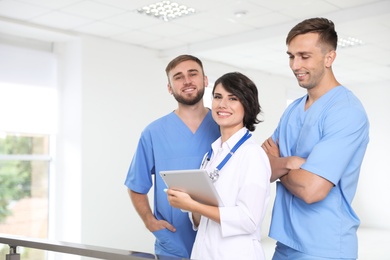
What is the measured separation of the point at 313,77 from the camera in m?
1.68

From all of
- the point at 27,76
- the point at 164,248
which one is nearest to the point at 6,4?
the point at 27,76

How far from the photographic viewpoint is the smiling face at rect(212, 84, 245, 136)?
5.67ft

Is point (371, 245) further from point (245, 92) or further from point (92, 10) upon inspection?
point (245, 92)

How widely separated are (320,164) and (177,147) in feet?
2.48

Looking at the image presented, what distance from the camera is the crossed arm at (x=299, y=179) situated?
158 centimetres

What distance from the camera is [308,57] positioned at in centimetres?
165

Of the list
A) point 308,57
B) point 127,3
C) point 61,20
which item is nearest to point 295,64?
point 308,57

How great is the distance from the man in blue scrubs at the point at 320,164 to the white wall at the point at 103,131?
14.1ft

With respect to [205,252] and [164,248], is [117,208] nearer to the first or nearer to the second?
[164,248]

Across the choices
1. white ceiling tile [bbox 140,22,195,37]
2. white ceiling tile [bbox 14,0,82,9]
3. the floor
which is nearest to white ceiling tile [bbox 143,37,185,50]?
white ceiling tile [bbox 140,22,195,37]

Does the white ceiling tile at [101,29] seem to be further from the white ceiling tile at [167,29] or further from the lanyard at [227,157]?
the lanyard at [227,157]

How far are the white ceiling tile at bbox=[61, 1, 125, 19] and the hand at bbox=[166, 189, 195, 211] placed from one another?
340 centimetres

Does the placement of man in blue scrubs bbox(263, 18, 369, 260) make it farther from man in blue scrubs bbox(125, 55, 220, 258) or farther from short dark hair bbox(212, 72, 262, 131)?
man in blue scrubs bbox(125, 55, 220, 258)

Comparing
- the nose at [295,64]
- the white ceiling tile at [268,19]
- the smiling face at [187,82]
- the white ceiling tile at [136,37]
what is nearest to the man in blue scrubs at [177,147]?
the smiling face at [187,82]
